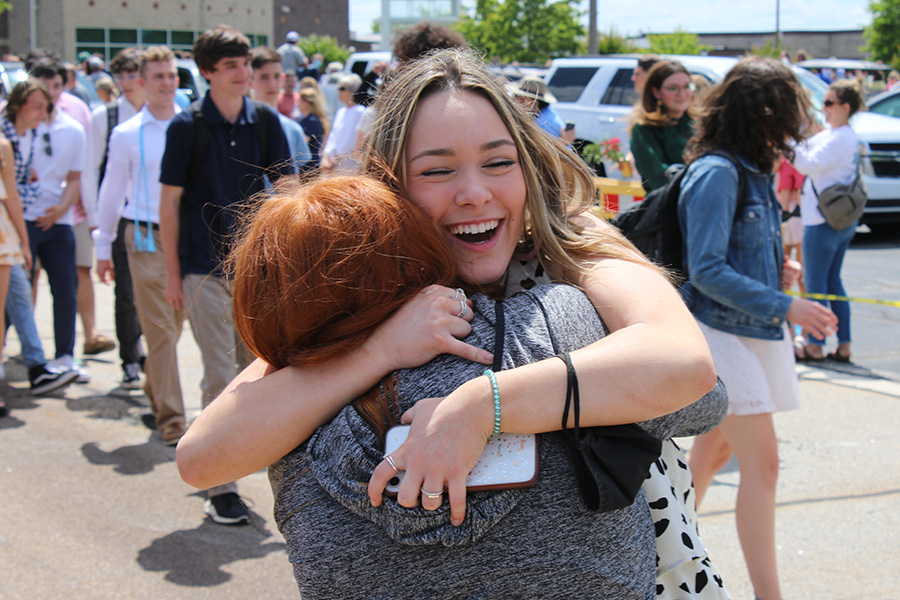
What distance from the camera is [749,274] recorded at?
3.18 meters

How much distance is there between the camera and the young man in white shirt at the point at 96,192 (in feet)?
19.8

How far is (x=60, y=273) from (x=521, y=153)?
550 cm

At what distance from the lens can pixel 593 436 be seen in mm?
1386

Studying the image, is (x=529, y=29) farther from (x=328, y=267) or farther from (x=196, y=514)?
(x=328, y=267)

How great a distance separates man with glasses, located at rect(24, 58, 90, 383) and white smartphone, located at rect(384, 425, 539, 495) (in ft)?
18.1

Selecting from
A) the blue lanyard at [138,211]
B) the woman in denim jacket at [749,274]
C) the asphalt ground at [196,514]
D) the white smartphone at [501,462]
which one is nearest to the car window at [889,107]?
the asphalt ground at [196,514]

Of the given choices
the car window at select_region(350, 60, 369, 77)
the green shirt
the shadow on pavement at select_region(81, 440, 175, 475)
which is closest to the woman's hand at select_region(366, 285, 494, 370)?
the shadow on pavement at select_region(81, 440, 175, 475)

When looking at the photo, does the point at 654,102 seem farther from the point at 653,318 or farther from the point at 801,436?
the point at 653,318

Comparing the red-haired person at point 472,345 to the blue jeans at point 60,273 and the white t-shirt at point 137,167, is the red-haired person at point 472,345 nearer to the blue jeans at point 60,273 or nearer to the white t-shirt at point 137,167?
the white t-shirt at point 137,167

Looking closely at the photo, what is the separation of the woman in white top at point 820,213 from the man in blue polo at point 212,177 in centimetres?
Answer: 440

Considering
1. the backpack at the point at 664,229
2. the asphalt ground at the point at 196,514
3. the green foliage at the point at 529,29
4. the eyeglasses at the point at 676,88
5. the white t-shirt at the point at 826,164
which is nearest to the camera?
the backpack at the point at 664,229

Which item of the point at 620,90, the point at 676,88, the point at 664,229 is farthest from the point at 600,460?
the point at 620,90

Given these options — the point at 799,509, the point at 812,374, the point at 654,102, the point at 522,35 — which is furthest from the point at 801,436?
the point at 522,35

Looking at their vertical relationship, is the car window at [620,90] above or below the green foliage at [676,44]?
below
